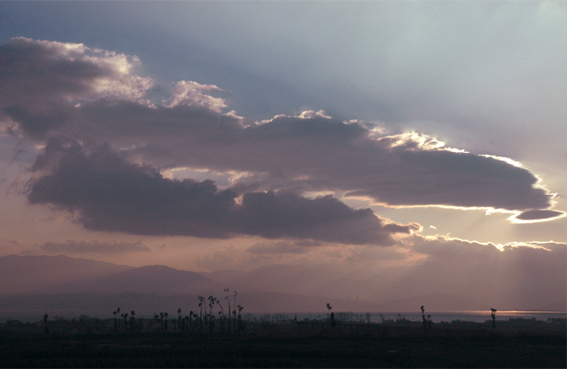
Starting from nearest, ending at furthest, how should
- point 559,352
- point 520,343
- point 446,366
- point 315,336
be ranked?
point 446,366 < point 559,352 < point 520,343 < point 315,336

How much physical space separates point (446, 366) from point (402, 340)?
173 feet

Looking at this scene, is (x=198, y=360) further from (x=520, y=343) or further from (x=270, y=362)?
(x=520, y=343)

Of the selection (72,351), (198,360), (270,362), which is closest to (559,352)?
(270,362)

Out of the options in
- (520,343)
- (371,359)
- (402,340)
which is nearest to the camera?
(371,359)

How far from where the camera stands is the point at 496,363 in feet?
252

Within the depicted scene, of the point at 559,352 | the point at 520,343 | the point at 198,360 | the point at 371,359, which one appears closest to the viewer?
the point at 198,360

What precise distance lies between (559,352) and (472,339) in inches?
1150

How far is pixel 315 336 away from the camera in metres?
144

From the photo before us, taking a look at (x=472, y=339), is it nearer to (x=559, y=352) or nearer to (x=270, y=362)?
(x=559, y=352)

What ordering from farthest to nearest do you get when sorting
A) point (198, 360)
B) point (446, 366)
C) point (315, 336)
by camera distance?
point (315, 336)
point (198, 360)
point (446, 366)

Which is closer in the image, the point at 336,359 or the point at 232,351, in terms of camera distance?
the point at 336,359

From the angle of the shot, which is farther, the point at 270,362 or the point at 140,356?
the point at 140,356

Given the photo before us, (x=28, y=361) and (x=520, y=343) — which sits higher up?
(x=28, y=361)

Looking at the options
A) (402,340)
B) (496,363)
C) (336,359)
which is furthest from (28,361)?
(402,340)
